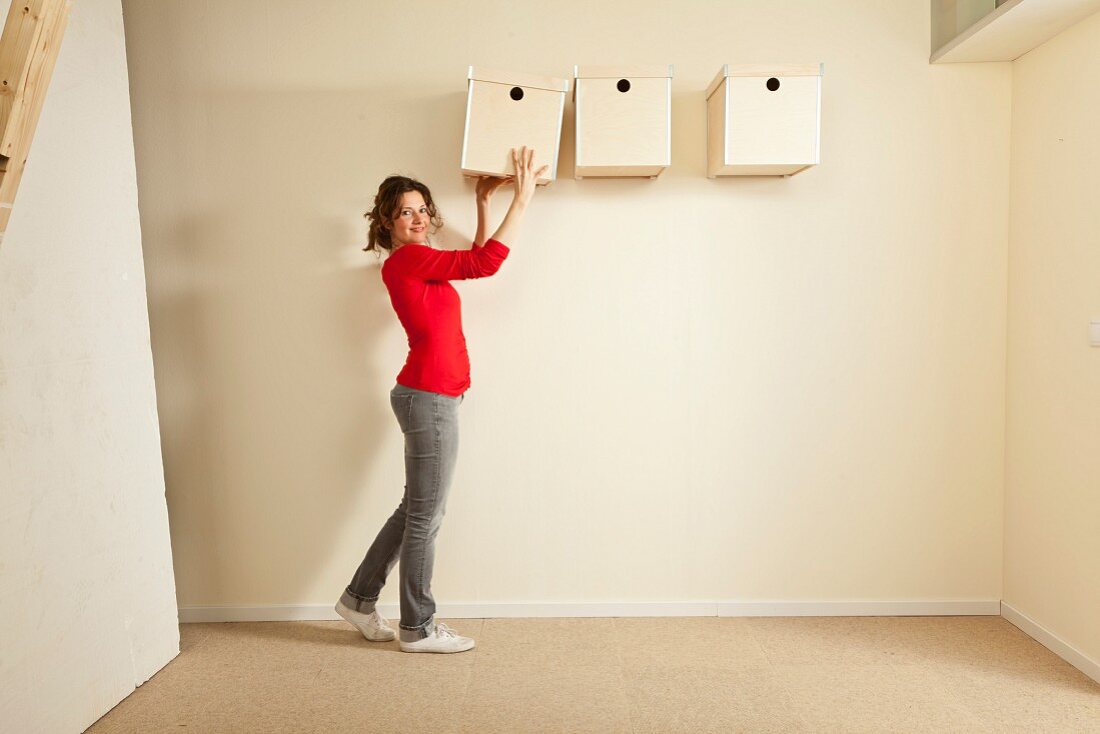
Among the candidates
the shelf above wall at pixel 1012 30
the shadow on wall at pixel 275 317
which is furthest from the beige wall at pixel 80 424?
the shelf above wall at pixel 1012 30

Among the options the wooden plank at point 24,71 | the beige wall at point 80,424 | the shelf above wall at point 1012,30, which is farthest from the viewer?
the shelf above wall at point 1012,30

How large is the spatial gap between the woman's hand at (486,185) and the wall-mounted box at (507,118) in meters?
0.11

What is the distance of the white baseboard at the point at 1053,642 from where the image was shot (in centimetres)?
208

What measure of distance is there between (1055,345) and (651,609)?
1.46 meters

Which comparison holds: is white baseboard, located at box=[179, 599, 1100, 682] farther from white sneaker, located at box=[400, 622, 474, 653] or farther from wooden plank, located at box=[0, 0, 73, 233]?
wooden plank, located at box=[0, 0, 73, 233]

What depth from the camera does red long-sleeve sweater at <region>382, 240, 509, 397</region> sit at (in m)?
2.15

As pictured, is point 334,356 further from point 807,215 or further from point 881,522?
point 881,522

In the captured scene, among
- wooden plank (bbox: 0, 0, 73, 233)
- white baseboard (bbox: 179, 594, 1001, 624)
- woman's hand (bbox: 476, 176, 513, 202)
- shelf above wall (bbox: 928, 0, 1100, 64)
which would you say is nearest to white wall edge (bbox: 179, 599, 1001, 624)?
white baseboard (bbox: 179, 594, 1001, 624)

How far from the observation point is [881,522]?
2482 mm

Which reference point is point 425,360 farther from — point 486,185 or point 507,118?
point 507,118

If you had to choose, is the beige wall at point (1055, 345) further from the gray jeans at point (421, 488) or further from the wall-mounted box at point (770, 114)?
the gray jeans at point (421, 488)

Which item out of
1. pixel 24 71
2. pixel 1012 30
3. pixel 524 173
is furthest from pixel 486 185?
pixel 1012 30

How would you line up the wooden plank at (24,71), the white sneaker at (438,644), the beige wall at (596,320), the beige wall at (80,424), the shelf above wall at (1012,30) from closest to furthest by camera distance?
the wooden plank at (24,71)
the beige wall at (80,424)
the shelf above wall at (1012,30)
the white sneaker at (438,644)
the beige wall at (596,320)

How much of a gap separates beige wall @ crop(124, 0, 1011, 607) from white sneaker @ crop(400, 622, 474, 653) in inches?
9.3
